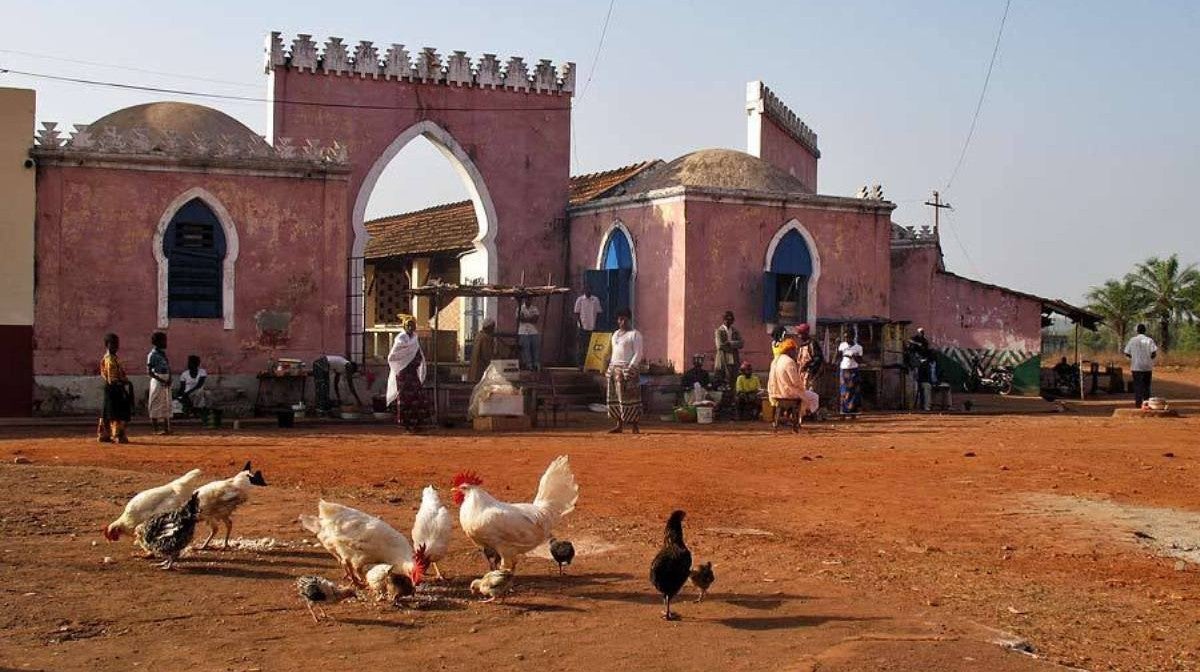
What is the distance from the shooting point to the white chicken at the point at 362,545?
776cm

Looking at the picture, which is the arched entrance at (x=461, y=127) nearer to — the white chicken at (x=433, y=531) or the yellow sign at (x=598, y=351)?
the yellow sign at (x=598, y=351)

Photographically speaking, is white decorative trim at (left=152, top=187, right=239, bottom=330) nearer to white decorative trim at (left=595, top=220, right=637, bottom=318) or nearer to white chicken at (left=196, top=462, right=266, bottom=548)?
white decorative trim at (left=595, top=220, right=637, bottom=318)

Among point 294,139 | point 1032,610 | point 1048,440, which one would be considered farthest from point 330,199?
point 1032,610

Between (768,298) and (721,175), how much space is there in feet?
8.04

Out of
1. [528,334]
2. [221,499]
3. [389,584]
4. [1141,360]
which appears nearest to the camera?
[389,584]

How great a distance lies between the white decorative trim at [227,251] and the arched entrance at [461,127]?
264 cm

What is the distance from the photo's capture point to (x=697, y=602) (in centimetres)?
775

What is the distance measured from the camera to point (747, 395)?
2147cm

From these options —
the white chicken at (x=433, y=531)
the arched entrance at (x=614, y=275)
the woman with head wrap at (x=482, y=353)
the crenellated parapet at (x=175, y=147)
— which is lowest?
the white chicken at (x=433, y=531)

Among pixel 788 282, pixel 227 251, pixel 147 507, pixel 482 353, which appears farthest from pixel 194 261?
pixel 147 507

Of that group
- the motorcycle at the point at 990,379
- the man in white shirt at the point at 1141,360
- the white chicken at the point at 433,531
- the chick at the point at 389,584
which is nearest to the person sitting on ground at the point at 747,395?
the man in white shirt at the point at 1141,360

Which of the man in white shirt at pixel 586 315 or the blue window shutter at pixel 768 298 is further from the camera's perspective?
the man in white shirt at pixel 586 315

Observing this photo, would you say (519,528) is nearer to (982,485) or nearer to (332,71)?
(982,485)

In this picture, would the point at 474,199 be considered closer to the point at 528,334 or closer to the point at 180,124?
the point at 528,334
